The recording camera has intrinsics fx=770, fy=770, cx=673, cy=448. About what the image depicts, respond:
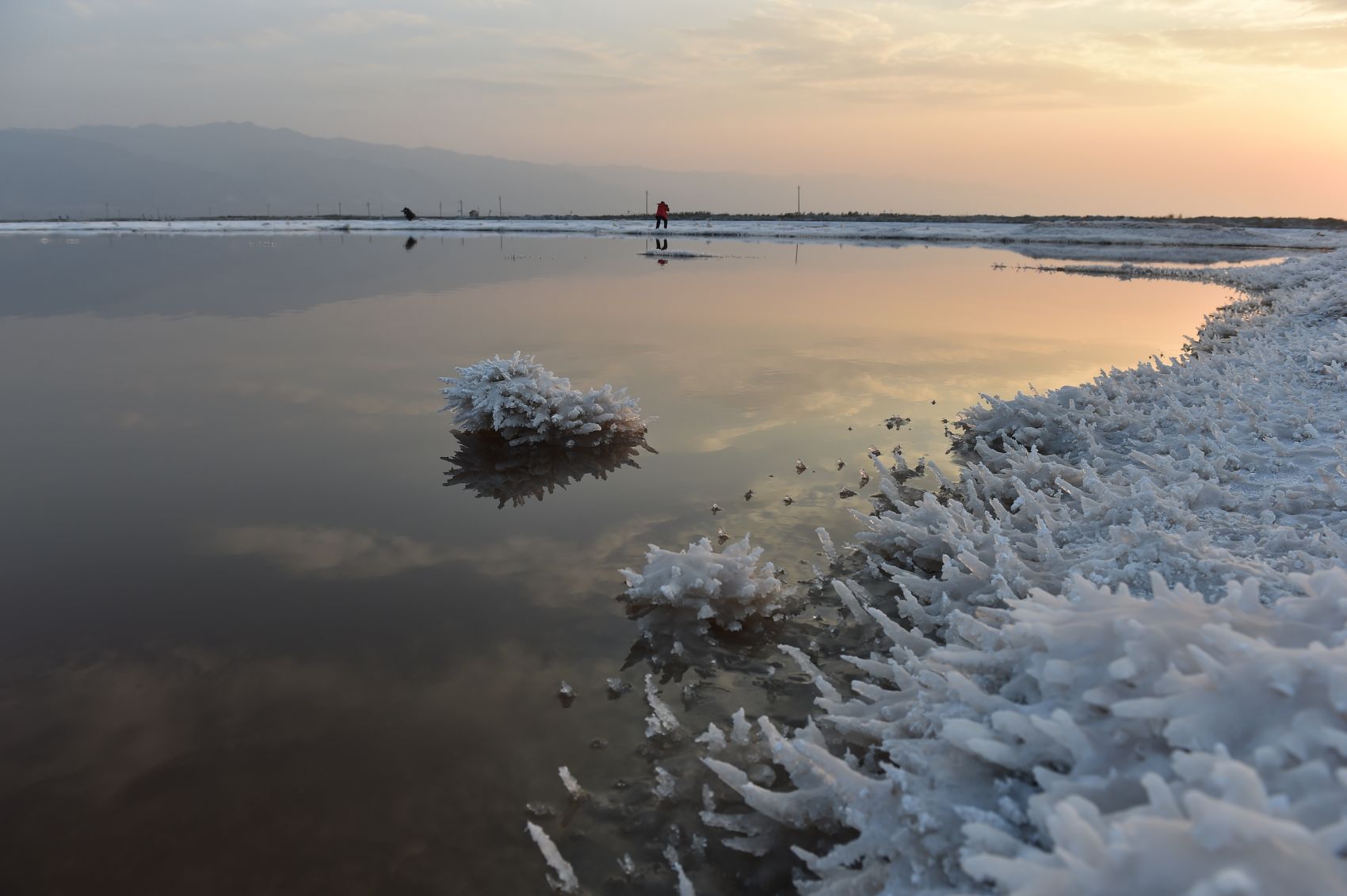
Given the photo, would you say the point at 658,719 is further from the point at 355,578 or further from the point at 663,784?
the point at 355,578

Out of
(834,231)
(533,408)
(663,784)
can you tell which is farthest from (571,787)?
(834,231)

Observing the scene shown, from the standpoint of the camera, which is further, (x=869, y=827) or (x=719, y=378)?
(x=719, y=378)

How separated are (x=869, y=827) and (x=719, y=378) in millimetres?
8392

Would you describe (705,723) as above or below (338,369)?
below

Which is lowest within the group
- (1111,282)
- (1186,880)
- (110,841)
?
(110,841)

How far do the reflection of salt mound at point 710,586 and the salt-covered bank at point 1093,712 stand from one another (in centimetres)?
54

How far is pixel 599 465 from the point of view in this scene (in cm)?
725

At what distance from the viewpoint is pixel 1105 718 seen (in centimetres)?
222

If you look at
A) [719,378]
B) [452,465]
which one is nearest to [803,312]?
[719,378]

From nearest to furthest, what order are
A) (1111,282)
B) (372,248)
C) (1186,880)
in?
1. (1186,880)
2. (1111,282)
3. (372,248)

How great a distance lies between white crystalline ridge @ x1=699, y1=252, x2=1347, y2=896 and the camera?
169cm

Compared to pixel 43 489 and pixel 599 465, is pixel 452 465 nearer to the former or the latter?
pixel 599 465

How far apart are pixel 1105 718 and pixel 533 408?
249 inches

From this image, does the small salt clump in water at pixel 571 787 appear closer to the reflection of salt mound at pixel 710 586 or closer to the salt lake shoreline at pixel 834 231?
the reflection of salt mound at pixel 710 586
